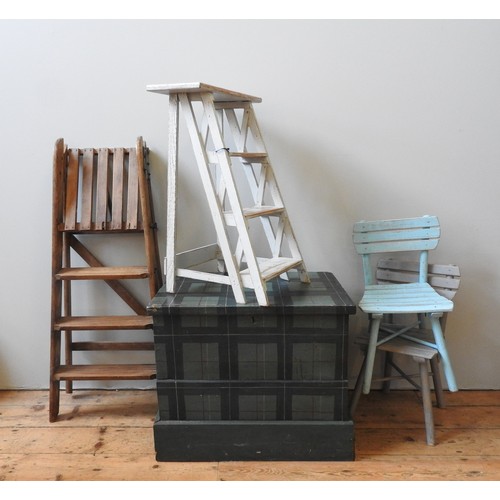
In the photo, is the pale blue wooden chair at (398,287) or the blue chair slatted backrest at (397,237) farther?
the blue chair slatted backrest at (397,237)

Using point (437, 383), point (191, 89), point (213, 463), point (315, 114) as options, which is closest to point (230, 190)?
point (191, 89)

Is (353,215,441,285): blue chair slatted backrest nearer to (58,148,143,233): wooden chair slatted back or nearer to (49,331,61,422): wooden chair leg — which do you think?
(58,148,143,233): wooden chair slatted back

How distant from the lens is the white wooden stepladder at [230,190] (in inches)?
75.9

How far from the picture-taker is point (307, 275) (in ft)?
7.48

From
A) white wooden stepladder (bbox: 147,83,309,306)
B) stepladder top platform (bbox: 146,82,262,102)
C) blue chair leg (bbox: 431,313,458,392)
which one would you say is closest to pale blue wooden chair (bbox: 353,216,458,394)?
blue chair leg (bbox: 431,313,458,392)

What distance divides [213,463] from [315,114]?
1837 millimetres

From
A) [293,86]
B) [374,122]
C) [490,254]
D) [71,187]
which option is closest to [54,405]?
[71,187]

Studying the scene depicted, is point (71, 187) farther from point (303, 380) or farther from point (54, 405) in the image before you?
point (303, 380)

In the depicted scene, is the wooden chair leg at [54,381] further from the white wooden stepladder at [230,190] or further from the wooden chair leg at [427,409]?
the wooden chair leg at [427,409]

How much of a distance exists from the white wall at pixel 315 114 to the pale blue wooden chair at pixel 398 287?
0.13 metres

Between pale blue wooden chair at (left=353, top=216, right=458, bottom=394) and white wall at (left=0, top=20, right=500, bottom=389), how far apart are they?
13cm

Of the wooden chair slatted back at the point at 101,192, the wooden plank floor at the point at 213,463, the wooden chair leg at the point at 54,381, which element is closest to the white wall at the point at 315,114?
the wooden chair slatted back at the point at 101,192

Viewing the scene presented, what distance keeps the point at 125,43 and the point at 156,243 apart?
109 cm

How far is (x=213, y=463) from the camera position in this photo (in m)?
2.03
